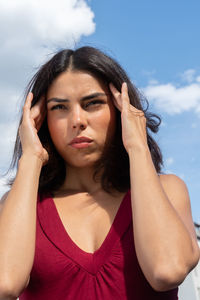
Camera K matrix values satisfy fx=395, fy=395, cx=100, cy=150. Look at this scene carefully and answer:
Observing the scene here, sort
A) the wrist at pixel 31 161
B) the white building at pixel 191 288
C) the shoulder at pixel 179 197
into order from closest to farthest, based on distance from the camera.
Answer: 1. the shoulder at pixel 179 197
2. the wrist at pixel 31 161
3. the white building at pixel 191 288

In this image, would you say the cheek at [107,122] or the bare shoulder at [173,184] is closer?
the bare shoulder at [173,184]

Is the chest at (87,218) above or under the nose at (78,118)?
under

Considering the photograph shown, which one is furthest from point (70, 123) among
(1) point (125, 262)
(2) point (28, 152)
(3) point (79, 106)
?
(1) point (125, 262)

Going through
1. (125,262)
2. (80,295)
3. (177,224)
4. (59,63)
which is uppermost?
(59,63)

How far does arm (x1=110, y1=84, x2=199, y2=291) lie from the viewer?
2166 mm

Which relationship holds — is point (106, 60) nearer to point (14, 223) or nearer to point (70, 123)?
point (70, 123)

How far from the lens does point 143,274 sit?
247 cm

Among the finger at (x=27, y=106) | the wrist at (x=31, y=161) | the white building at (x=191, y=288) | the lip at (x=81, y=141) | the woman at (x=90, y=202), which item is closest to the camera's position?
the woman at (x=90, y=202)

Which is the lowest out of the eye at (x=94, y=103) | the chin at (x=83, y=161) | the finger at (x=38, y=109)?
the chin at (x=83, y=161)

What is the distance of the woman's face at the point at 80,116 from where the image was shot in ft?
9.29

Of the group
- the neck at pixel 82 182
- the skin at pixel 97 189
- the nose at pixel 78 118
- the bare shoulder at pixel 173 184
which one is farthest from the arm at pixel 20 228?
the bare shoulder at pixel 173 184

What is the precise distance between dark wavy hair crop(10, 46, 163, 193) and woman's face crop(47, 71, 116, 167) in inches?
3.7

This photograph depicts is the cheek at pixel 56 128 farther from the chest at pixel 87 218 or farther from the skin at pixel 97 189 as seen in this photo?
the chest at pixel 87 218

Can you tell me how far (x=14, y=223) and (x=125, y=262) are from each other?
2.40 ft
